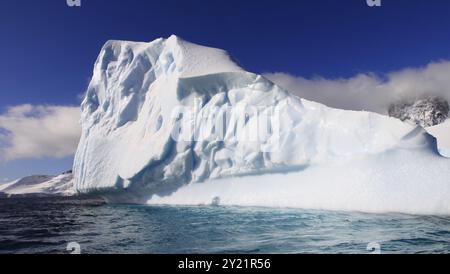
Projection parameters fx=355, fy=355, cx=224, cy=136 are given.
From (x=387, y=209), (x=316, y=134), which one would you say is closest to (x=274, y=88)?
(x=316, y=134)

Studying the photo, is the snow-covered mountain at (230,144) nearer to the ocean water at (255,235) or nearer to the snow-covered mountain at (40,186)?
the ocean water at (255,235)

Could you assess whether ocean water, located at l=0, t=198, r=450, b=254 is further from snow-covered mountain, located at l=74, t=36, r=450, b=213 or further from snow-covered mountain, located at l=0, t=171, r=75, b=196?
snow-covered mountain, located at l=0, t=171, r=75, b=196

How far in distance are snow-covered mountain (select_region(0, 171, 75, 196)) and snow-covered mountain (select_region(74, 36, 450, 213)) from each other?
1925 inches

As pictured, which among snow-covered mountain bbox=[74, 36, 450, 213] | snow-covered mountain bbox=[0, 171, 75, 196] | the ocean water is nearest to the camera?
the ocean water

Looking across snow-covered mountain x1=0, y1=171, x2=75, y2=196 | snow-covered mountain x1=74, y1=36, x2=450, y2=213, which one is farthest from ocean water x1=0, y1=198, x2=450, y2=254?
snow-covered mountain x1=0, y1=171, x2=75, y2=196

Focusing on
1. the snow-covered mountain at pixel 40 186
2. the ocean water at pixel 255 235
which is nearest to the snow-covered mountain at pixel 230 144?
the ocean water at pixel 255 235

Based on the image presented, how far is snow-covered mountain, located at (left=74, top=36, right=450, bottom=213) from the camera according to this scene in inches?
470

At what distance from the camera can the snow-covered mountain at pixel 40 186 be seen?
69.6 metres

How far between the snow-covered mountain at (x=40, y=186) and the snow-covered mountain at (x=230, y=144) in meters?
48.9

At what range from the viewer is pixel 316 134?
14.1 metres

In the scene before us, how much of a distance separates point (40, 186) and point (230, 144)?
72306 millimetres
